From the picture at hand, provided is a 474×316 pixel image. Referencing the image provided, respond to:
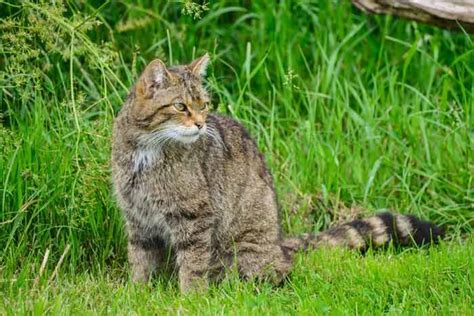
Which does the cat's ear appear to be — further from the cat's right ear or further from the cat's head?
the cat's right ear

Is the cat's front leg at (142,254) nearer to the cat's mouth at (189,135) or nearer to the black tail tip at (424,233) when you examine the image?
the cat's mouth at (189,135)

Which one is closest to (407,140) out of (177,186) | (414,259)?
(414,259)

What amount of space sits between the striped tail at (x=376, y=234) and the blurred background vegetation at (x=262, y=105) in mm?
449

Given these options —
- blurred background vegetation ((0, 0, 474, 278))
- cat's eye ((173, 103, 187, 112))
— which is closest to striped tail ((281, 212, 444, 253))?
blurred background vegetation ((0, 0, 474, 278))

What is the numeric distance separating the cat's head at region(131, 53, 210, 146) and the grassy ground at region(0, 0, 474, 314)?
1.36ft

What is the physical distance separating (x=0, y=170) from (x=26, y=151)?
0.68 feet

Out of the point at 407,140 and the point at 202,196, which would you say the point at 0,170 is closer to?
the point at 202,196

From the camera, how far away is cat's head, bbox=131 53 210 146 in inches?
225

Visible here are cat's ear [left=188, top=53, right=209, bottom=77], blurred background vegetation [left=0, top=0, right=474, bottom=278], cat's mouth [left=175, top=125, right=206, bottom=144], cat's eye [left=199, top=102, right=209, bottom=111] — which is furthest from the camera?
blurred background vegetation [left=0, top=0, right=474, bottom=278]

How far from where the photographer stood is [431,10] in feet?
21.1

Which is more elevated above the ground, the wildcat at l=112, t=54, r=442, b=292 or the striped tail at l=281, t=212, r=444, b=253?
the wildcat at l=112, t=54, r=442, b=292

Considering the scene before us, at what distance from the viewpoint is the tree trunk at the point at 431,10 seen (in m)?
6.42

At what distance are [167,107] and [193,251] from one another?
835 millimetres

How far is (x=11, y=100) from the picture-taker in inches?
274
